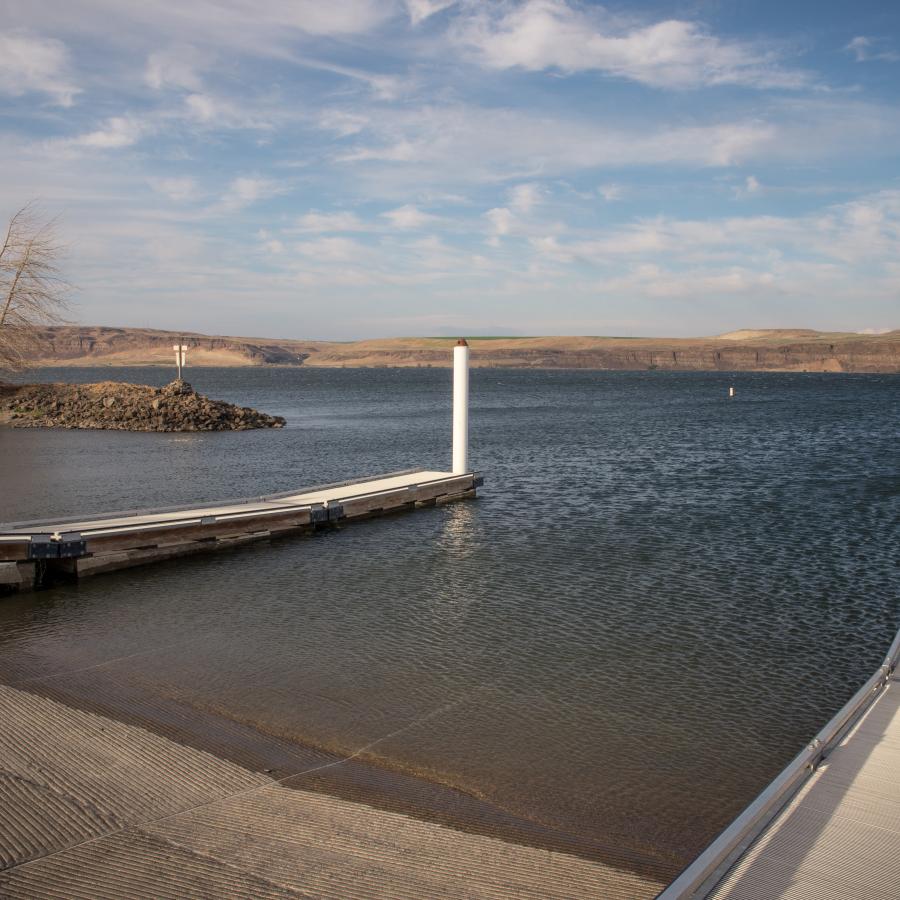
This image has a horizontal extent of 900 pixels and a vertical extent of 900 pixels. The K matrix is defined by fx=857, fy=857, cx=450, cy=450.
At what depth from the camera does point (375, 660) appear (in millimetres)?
10164

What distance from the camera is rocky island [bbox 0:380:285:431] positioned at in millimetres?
44875

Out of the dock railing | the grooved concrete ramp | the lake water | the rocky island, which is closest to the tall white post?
the lake water

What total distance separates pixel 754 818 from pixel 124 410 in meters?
45.1

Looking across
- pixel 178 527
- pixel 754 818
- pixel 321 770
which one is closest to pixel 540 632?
pixel 321 770

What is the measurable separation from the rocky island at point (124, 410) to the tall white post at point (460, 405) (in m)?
24.3

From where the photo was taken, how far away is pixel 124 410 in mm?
45844

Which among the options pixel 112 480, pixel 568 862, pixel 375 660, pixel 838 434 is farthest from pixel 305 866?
pixel 838 434

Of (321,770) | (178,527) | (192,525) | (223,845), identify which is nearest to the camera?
(223,845)

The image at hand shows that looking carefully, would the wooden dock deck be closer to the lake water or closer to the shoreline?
the lake water

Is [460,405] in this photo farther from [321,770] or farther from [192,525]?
[321,770]

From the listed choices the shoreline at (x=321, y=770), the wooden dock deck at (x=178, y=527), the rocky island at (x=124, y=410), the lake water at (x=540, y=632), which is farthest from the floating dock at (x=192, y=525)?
the rocky island at (x=124, y=410)

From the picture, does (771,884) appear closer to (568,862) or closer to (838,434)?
(568,862)

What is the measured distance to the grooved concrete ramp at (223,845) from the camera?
531 cm

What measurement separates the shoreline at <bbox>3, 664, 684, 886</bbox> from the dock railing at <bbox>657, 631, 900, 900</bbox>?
2.66ft
